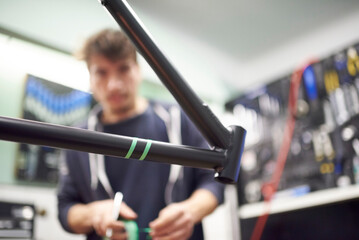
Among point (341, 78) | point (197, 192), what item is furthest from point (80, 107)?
point (341, 78)

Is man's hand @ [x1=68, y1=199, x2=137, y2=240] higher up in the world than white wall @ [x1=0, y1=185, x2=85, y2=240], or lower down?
lower down

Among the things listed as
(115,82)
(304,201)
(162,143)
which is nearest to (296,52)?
(304,201)

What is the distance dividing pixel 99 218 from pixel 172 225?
0.42 ft

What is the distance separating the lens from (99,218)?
1.94 ft

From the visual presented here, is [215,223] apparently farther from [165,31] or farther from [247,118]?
[165,31]

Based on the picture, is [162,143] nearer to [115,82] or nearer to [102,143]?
[102,143]

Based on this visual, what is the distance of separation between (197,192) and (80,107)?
2.15 feet

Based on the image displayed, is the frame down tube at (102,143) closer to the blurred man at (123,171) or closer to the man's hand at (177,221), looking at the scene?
the man's hand at (177,221)

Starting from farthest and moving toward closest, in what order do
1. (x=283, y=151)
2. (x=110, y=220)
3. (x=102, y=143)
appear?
(x=283, y=151) < (x=110, y=220) < (x=102, y=143)

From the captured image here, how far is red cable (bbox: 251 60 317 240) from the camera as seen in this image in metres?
1.15

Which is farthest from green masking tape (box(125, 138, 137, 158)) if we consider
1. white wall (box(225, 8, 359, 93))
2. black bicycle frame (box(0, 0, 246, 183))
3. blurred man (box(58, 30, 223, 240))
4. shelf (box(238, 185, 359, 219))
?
white wall (box(225, 8, 359, 93))

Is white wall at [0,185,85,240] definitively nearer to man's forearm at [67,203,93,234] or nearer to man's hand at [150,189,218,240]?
man's forearm at [67,203,93,234]

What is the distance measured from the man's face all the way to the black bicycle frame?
0.31m

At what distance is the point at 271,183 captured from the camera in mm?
1187
